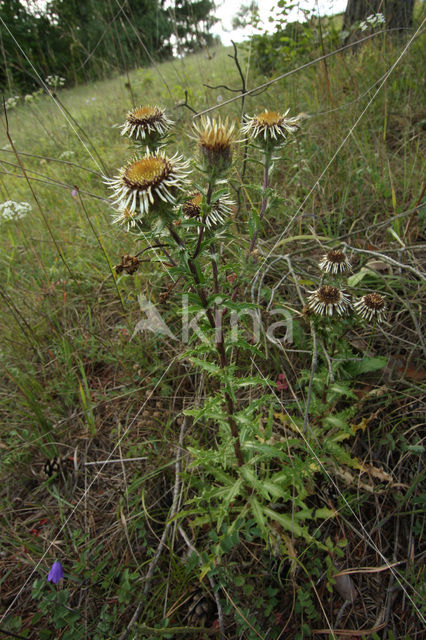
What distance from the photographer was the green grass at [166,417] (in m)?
1.36

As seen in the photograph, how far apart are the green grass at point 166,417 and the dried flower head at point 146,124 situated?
237mm

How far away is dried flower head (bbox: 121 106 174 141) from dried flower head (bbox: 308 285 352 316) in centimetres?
104

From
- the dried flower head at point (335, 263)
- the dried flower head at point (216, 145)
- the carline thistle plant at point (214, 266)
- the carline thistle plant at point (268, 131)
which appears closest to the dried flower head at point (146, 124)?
the carline thistle plant at point (214, 266)

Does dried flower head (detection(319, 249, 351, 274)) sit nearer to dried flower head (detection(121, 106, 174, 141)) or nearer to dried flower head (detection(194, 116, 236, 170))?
dried flower head (detection(194, 116, 236, 170))

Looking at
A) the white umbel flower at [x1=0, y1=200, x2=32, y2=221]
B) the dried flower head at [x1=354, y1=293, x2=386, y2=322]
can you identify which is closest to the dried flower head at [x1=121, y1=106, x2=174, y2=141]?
the dried flower head at [x1=354, y1=293, x2=386, y2=322]

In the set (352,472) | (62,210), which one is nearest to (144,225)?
(352,472)

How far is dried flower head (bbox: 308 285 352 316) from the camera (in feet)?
5.01

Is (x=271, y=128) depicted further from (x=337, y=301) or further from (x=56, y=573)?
(x=56, y=573)

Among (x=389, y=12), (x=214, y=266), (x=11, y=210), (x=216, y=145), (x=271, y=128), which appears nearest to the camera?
(x=216, y=145)

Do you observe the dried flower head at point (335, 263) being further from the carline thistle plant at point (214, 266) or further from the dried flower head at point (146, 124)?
the dried flower head at point (146, 124)

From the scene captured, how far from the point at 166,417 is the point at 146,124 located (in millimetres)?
1461

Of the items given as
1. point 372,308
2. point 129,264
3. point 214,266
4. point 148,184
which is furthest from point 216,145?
point 372,308

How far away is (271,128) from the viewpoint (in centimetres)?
159

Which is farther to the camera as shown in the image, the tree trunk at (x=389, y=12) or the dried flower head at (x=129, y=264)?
the tree trunk at (x=389, y=12)
